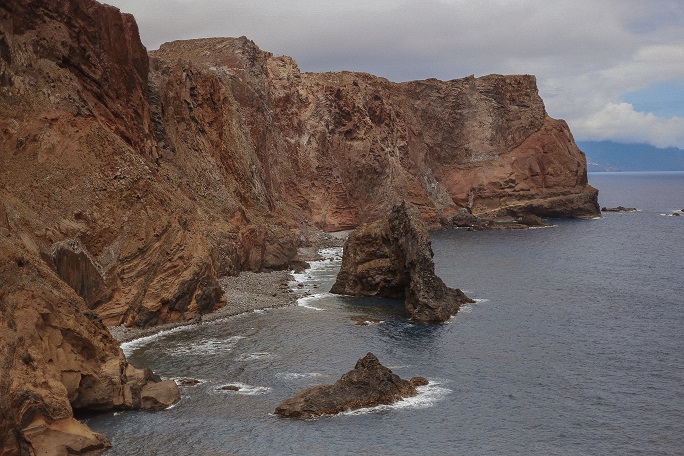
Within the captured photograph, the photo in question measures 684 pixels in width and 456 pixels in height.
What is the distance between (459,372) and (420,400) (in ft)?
25.6

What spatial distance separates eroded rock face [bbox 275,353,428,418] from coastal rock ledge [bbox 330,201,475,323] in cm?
2453

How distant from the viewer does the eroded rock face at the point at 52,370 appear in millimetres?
39125

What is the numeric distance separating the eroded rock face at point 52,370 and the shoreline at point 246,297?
1594cm

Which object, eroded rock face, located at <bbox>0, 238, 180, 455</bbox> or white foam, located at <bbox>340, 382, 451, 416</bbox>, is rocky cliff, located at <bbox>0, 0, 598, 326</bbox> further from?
white foam, located at <bbox>340, 382, 451, 416</bbox>

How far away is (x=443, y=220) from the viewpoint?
583ft

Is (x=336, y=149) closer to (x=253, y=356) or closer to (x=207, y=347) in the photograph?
(x=207, y=347)

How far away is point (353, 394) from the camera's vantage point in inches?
1975

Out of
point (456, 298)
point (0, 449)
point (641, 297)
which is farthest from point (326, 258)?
point (0, 449)

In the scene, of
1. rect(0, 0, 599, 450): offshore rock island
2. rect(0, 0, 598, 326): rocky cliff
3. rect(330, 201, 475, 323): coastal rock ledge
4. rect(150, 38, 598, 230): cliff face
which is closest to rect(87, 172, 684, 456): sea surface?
rect(330, 201, 475, 323): coastal rock ledge

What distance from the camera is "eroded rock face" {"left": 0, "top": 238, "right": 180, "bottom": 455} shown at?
39.1m

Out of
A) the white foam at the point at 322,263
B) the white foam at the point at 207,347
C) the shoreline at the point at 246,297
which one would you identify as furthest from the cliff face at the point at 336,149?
the white foam at the point at 207,347

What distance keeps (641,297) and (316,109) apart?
93.5 m

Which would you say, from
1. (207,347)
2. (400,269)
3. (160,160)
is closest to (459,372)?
(207,347)

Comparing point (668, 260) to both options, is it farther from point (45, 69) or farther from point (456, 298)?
point (45, 69)
